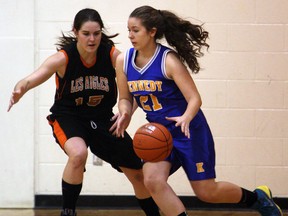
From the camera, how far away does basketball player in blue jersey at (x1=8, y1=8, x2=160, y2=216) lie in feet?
16.9

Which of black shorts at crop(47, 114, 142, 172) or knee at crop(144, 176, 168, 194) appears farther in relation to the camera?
black shorts at crop(47, 114, 142, 172)

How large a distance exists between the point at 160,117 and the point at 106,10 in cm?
214

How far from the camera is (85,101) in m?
5.29

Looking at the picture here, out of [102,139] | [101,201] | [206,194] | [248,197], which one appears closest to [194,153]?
[206,194]

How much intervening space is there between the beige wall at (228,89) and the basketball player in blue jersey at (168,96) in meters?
1.80

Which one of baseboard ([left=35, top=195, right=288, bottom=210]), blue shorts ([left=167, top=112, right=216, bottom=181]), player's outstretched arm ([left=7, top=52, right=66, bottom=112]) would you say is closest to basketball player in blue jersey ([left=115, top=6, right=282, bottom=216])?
blue shorts ([left=167, top=112, right=216, bottom=181])

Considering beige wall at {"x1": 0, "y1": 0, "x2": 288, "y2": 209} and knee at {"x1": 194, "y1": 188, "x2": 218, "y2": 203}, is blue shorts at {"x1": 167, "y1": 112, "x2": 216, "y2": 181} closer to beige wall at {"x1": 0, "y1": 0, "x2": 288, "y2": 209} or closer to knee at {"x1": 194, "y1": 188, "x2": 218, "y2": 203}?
knee at {"x1": 194, "y1": 188, "x2": 218, "y2": 203}

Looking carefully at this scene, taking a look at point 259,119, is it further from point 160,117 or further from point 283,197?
point 160,117

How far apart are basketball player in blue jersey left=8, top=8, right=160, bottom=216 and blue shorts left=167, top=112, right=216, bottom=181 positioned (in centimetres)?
51

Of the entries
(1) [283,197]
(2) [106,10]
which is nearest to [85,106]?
(2) [106,10]

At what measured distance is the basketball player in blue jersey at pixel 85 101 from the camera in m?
5.14

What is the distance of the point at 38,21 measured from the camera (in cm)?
672

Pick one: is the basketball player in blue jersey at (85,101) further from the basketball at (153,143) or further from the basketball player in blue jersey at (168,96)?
the basketball at (153,143)

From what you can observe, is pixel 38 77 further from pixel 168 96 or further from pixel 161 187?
pixel 161 187
